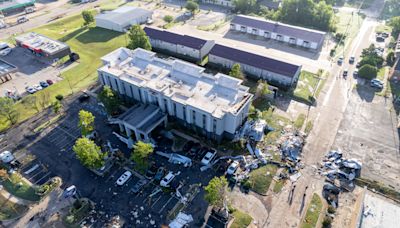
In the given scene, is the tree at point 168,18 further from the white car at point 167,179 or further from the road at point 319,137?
the white car at point 167,179

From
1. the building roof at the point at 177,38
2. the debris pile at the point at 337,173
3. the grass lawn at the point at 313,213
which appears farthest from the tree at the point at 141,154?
the building roof at the point at 177,38

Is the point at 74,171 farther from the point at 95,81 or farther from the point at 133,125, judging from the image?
the point at 95,81

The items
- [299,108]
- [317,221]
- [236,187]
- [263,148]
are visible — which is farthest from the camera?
[299,108]

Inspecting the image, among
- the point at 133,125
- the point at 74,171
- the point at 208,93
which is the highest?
the point at 208,93

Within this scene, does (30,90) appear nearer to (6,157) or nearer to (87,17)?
(6,157)

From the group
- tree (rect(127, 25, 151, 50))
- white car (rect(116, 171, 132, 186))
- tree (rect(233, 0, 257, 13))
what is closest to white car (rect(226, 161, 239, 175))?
white car (rect(116, 171, 132, 186))

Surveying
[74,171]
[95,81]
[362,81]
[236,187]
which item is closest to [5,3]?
[95,81]

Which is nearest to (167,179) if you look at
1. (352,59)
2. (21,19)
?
(352,59)
